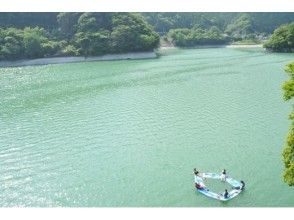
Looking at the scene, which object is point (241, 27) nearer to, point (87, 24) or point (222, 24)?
point (222, 24)

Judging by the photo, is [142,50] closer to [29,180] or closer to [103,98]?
[103,98]

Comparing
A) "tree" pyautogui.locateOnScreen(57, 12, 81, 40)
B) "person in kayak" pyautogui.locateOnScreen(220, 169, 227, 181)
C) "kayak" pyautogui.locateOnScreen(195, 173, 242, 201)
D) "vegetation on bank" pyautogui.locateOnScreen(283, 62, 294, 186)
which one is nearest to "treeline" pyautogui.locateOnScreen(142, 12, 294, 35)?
"tree" pyautogui.locateOnScreen(57, 12, 81, 40)

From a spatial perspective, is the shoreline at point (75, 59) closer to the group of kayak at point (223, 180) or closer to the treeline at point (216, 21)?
the treeline at point (216, 21)

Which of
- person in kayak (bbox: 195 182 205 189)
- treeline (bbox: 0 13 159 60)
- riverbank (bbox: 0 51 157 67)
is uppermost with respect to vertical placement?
treeline (bbox: 0 13 159 60)

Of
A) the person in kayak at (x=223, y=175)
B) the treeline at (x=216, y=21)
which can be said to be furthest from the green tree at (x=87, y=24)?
the person in kayak at (x=223, y=175)

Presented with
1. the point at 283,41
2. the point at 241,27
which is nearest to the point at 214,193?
the point at 283,41

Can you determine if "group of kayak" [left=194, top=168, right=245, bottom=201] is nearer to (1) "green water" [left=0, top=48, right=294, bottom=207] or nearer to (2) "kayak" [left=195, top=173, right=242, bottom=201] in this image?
(2) "kayak" [left=195, top=173, right=242, bottom=201]
